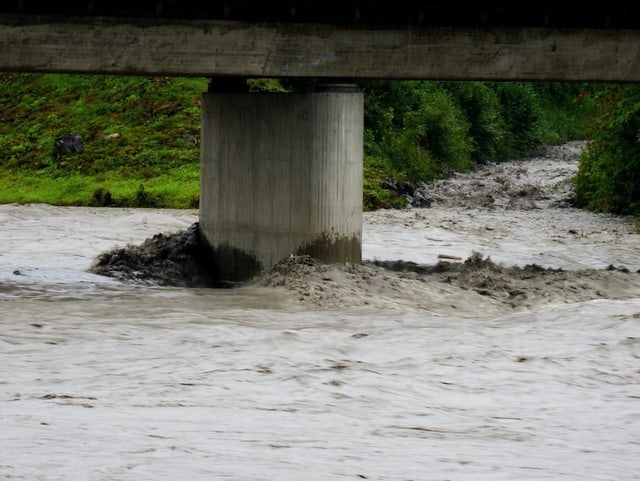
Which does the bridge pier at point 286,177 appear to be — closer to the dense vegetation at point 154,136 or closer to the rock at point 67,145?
the dense vegetation at point 154,136

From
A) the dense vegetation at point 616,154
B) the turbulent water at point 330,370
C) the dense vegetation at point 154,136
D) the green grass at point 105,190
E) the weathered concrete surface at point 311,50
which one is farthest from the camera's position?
the dense vegetation at point 154,136

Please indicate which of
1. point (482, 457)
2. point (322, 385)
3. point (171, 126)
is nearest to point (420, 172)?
point (171, 126)

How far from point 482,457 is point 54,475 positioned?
3520 millimetres

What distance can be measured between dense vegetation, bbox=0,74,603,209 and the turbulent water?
29.6ft

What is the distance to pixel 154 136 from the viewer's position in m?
38.4

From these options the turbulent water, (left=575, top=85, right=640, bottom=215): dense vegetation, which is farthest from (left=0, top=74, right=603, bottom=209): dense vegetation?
the turbulent water

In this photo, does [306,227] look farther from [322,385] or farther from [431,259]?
[322,385]

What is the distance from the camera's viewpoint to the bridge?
69.7 ft

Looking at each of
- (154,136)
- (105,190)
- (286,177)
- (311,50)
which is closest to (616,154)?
(154,136)

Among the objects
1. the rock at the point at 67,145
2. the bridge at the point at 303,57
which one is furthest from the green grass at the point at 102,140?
the bridge at the point at 303,57

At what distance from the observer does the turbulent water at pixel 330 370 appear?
37.1 ft

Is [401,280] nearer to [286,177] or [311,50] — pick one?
[286,177]

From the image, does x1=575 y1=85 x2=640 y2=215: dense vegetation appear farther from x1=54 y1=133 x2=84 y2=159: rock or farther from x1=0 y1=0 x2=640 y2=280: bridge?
x1=54 y1=133 x2=84 y2=159: rock

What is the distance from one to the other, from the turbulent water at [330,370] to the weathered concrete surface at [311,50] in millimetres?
3307
